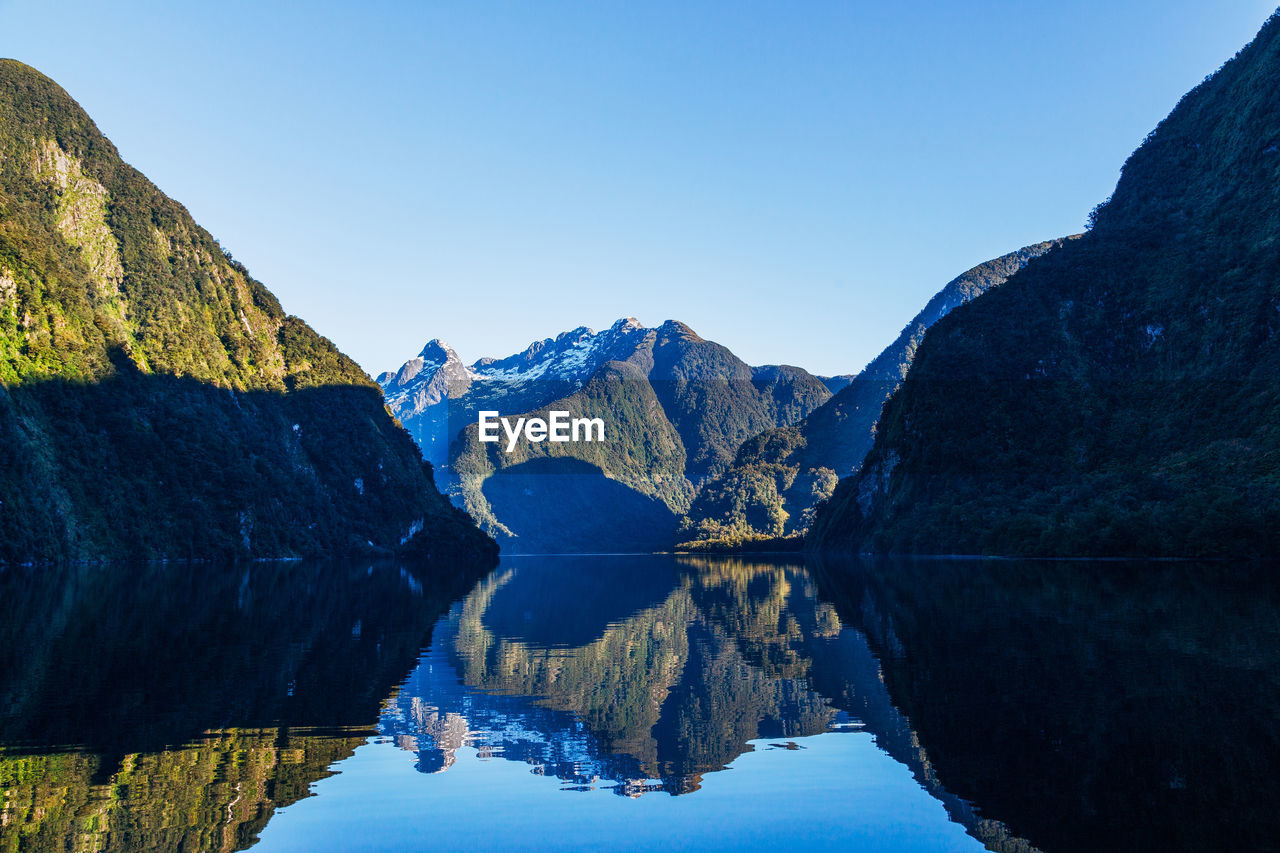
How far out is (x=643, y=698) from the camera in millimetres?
33844

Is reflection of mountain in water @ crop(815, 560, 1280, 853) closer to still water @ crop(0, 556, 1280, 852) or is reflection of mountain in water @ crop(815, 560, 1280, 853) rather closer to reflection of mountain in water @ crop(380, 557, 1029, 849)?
still water @ crop(0, 556, 1280, 852)

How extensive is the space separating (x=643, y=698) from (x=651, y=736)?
5775 millimetres

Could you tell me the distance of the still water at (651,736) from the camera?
18.8m

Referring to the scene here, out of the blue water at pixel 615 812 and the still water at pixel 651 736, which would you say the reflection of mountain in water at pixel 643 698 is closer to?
the still water at pixel 651 736

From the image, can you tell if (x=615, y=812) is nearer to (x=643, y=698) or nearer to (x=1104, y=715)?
(x=643, y=698)

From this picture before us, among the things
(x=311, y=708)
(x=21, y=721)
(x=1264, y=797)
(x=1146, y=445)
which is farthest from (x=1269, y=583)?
(x=1146, y=445)

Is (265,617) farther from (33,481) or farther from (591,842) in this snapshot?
(33,481)

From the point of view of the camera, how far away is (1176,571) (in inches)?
4028

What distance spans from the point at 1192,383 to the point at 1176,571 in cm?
10569

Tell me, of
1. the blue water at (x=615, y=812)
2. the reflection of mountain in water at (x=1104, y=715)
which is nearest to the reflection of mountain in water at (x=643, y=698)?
the blue water at (x=615, y=812)

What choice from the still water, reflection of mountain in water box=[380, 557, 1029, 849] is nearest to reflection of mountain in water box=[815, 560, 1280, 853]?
the still water

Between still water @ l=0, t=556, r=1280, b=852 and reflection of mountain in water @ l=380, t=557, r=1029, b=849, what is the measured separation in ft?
0.56

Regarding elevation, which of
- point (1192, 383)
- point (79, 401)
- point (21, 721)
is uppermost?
point (79, 401)

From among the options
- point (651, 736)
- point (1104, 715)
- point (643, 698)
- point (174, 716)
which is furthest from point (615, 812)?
point (174, 716)
